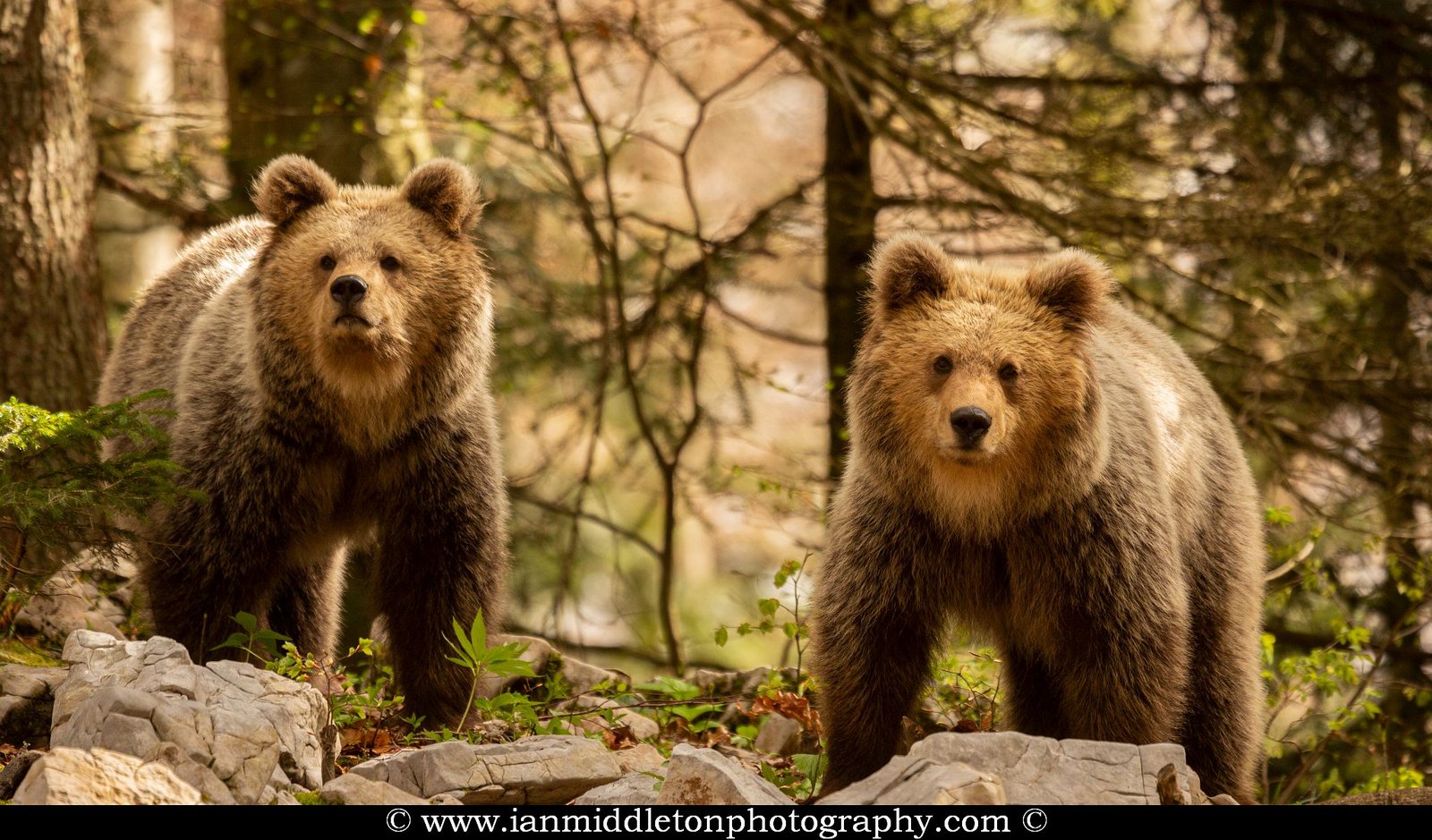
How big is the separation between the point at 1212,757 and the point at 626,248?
35.0 ft

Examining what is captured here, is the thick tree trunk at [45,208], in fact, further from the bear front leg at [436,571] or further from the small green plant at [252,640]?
the bear front leg at [436,571]

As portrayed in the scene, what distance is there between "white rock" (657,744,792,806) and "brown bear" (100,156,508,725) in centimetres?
211

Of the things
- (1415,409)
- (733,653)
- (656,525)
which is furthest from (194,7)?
(1415,409)

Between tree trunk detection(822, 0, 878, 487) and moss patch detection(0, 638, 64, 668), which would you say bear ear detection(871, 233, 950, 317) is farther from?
moss patch detection(0, 638, 64, 668)

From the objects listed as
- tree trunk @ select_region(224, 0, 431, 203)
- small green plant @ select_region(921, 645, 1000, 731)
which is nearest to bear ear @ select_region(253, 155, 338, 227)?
tree trunk @ select_region(224, 0, 431, 203)

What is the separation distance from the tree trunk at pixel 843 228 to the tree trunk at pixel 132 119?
465 centimetres

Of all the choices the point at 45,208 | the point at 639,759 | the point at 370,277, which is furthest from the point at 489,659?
the point at 45,208

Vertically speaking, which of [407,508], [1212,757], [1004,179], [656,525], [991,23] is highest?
[991,23]

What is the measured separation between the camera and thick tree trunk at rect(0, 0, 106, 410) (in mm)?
6984

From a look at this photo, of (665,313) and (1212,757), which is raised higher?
(665,313)

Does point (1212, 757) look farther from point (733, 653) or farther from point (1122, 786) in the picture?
point (733, 653)

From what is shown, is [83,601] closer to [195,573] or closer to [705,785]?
[195,573]

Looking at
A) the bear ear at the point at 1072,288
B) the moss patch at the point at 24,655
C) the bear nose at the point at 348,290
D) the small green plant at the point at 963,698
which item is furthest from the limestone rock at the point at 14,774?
the bear ear at the point at 1072,288

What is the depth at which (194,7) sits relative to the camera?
16.8 m
